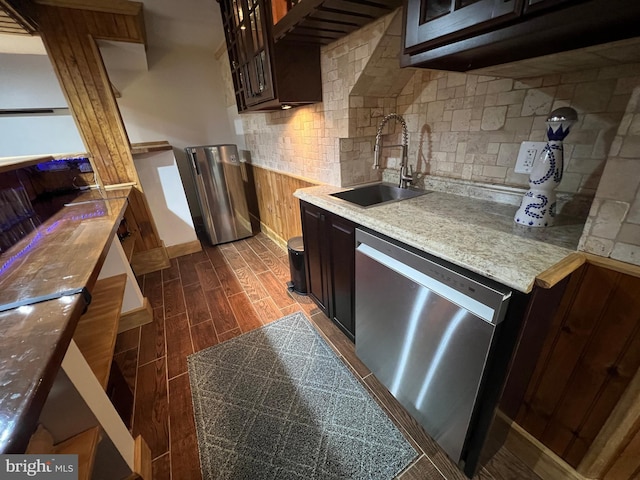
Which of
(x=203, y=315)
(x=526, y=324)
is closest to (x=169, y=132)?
(x=203, y=315)

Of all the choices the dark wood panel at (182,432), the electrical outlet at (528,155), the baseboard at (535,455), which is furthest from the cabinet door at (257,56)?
the baseboard at (535,455)

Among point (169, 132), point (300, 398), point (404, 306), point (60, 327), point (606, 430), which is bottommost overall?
point (300, 398)

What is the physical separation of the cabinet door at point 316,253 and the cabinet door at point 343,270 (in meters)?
0.09

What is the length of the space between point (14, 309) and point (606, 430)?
1.92m

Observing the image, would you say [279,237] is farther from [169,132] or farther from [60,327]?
[60,327]

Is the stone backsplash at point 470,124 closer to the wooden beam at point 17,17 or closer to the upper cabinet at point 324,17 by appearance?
the upper cabinet at point 324,17

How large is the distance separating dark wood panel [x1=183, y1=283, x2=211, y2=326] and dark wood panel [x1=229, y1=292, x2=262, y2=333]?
0.72 ft

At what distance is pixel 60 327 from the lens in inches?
25.3

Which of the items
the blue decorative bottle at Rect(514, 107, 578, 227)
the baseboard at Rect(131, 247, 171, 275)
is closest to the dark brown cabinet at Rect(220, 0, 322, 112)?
the blue decorative bottle at Rect(514, 107, 578, 227)

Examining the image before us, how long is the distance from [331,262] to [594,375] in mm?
1181

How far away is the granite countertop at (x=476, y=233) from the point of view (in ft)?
2.47

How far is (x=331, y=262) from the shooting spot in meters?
1.59

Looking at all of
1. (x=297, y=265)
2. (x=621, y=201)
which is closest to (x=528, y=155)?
(x=621, y=201)

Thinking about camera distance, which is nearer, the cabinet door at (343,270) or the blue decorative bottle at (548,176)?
the blue decorative bottle at (548,176)
